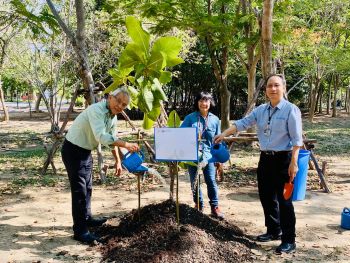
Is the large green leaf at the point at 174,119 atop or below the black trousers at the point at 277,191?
atop

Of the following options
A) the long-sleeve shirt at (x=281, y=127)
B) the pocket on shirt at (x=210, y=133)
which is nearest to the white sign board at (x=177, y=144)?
the long-sleeve shirt at (x=281, y=127)

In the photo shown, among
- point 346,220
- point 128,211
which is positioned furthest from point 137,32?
point 346,220

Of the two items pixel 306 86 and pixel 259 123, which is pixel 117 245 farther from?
pixel 306 86

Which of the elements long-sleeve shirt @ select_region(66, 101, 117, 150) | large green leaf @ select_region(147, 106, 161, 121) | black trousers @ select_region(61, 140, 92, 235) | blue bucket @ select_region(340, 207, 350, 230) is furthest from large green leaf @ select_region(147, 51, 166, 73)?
blue bucket @ select_region(340, 207, 350, 230)

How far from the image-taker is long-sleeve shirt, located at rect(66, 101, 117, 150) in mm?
4145

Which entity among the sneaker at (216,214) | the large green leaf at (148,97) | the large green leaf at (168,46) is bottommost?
the sneaker at (216,214)

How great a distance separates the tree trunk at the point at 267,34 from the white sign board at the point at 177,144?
3409mm

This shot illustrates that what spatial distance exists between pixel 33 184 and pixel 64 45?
752 centimetres

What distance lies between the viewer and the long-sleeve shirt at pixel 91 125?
4145 millimetres

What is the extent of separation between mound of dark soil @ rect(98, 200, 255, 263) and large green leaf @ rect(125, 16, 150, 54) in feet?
6.30

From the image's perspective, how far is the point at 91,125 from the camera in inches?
163

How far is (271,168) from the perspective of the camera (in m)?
4.21

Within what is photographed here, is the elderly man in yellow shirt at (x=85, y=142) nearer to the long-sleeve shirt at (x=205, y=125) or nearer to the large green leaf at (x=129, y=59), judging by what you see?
the large green leaf at (x=129, y=59)

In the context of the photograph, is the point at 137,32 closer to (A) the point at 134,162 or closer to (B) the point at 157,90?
(B) the point at 157,90
